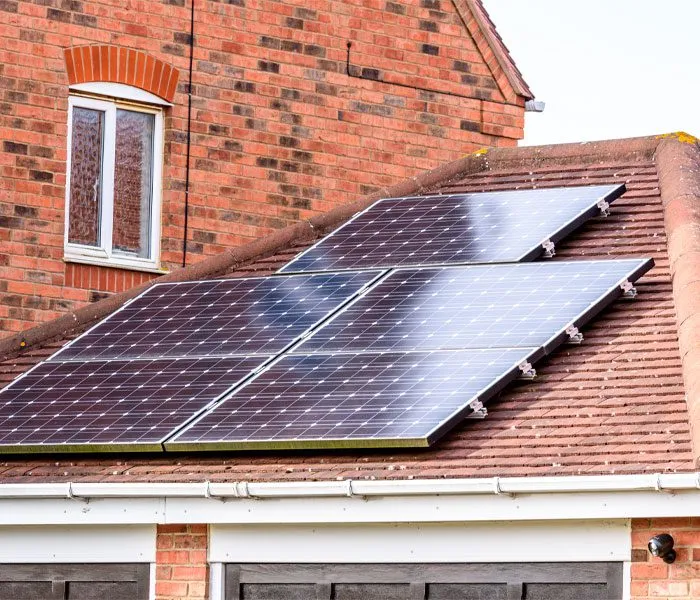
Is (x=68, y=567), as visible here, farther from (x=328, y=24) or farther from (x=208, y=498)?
(x=328, y=24)

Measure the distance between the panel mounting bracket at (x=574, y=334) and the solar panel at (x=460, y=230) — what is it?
5.29 ft

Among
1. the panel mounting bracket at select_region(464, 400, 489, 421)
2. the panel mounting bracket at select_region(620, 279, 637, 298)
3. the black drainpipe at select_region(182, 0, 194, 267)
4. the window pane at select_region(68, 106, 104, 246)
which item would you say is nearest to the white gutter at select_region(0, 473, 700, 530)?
the panel mounting bracket at select_region(464, 400, 489, 421)

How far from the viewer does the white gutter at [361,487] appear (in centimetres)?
1094

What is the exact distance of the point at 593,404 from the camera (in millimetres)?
12305

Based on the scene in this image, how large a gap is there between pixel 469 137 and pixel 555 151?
379 cm

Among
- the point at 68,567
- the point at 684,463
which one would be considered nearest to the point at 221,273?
the point at 68,567

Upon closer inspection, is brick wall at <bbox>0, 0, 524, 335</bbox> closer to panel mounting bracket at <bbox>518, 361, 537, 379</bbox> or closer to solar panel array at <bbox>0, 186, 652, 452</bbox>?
solar panel array at <bbox>0, 186, 652, 452</bbox>

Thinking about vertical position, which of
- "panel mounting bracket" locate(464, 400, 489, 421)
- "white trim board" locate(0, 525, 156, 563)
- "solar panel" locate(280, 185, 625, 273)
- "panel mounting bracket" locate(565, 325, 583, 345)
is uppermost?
"solar panel" locate(280, 185, 625, 273)

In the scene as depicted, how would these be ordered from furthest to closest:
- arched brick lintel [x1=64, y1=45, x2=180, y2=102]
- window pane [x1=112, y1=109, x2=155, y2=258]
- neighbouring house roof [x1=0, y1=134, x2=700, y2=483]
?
1. window pane [x1=112, y1=109, x2=155, y2=258]
2. arched brick lintel [x1=64, y1=45, x2=180, y2=102]
3. neighbouring house roof [x1=0, y1=134, x2=700, y2=483]

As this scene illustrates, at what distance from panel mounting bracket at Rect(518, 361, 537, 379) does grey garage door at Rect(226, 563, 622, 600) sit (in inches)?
58.8

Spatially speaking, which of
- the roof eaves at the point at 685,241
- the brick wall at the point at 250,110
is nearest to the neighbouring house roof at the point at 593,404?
the roof eaves at the point at 685,241

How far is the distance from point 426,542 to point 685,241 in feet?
11.4

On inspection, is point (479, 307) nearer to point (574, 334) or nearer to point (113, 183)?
point (574, 334)

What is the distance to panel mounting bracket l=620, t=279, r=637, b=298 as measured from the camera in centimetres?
1370
